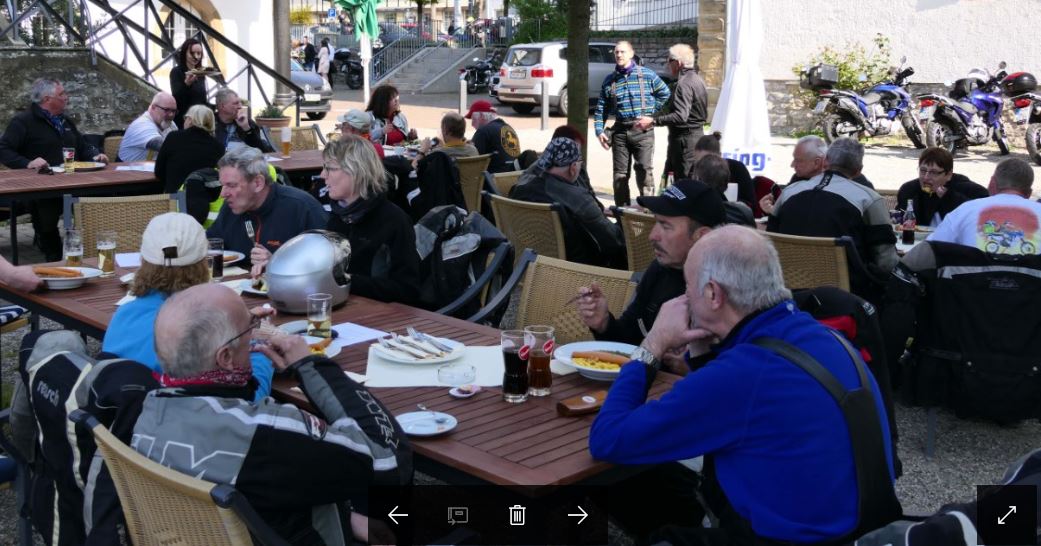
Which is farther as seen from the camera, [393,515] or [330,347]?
[330,347]

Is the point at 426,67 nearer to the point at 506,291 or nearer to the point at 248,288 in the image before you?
the point at 506,291

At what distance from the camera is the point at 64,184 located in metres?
7.26

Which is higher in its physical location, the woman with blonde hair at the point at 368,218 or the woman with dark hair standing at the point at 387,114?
the woman with dark hair standing at the point at 387,114

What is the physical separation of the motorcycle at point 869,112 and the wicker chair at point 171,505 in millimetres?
15259

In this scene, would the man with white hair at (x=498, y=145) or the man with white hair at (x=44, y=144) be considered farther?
the man with white hair at (x=498, y=145)

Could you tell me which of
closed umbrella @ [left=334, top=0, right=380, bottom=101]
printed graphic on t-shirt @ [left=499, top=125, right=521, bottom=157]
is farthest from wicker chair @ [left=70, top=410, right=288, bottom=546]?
closed umbrella @ [left=334, top=0, right=380, bottom=101]

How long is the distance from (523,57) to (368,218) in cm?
1919

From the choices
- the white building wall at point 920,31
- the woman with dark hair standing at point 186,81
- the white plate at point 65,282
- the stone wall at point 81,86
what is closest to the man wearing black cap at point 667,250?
the white plate at point 65,282

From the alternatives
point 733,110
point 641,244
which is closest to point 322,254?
point 641,244

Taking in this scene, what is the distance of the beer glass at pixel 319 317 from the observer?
3486 millimetres

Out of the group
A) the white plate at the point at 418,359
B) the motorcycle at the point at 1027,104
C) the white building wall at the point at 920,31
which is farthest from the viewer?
the white building wall at the point at 920,31

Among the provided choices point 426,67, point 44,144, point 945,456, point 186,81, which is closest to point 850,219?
point 945,456

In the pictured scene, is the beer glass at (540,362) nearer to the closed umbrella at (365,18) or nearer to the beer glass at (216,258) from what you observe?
the beer glass at (216,258)

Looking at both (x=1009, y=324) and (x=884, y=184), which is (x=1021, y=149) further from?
(x=1009, y=324)
